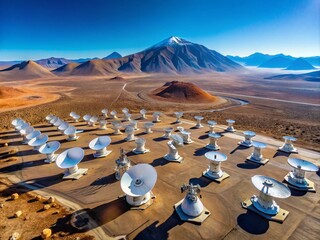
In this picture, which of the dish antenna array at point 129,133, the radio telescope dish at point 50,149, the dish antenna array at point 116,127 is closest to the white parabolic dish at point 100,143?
the radio telescope dish at point 50,149

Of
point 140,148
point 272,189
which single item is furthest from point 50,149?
point 272,189

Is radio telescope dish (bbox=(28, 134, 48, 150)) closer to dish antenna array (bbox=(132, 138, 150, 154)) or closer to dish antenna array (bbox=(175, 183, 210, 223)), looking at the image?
dish antenna array (bbox=(132, 138, 150, 154))

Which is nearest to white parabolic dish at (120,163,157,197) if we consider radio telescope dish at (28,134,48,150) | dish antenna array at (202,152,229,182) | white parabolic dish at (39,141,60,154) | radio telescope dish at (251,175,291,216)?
dish antenna array at (202,152,229,182)

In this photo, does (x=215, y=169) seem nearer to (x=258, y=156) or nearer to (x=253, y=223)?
(x=253, y=223)

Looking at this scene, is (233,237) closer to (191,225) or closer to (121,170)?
(191,225)

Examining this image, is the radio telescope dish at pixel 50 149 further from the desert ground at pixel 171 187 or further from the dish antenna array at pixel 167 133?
the dish antenna array at pixel 167 133
